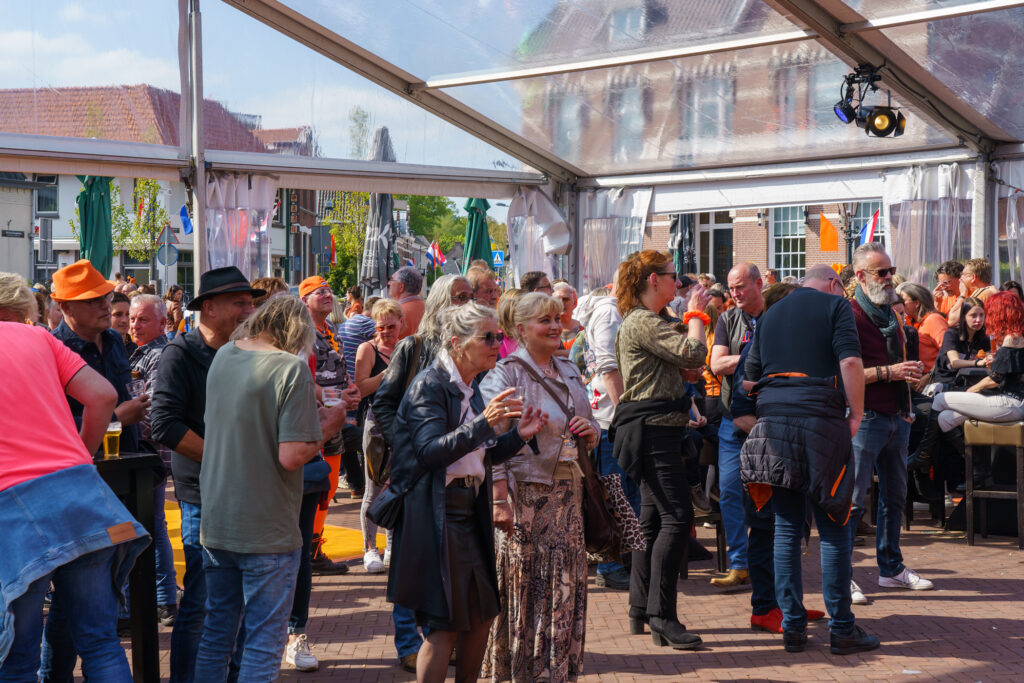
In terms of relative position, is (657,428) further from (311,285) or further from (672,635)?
(311,285)

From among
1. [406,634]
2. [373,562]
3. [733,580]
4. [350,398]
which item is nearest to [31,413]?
[350,398]

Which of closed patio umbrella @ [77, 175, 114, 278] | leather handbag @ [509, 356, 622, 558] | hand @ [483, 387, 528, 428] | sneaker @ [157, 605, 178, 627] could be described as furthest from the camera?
closed patio umbrella @ [77, 175, 114, 278]

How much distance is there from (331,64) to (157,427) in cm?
947

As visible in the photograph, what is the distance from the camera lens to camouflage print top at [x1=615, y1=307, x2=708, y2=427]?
536 cm

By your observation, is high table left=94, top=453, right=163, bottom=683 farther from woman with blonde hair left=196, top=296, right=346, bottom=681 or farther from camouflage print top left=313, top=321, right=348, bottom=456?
camouflage print top left=313, top=321, right=348, bottom=456

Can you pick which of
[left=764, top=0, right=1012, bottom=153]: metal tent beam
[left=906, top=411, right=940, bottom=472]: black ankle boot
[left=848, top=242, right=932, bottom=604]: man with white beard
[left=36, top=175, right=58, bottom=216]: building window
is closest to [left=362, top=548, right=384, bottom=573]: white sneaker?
[left=848, top=242, right=932, bottom=604]: man with white beard

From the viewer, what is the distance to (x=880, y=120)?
11383 mm

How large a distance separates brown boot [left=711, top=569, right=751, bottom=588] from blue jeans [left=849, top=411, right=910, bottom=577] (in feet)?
2.78

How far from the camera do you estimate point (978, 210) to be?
12.7m

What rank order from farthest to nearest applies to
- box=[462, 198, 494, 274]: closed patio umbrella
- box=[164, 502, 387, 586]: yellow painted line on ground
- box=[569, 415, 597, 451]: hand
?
box=[462, 198, 494, 274]: closed patio umbrella → box=[164, 502, 387, 586]: yellow painted line on ground → box=[569, 415, 597, 451]: hand

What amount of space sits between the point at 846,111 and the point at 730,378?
19.1 ft

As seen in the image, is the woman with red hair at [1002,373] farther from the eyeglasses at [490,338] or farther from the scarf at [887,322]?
the eyeglasses at [490,338]

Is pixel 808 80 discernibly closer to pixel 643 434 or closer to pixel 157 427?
pixel 643 434

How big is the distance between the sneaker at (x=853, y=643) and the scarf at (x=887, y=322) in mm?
1711
